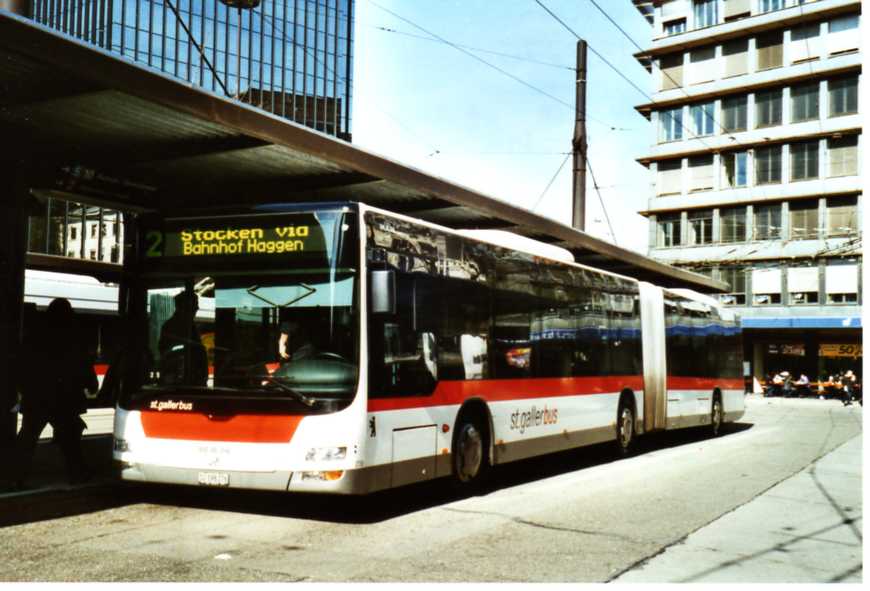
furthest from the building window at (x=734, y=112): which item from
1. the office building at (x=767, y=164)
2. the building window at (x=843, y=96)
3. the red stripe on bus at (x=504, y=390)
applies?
the red stripe on bus at (x=504, y=390)

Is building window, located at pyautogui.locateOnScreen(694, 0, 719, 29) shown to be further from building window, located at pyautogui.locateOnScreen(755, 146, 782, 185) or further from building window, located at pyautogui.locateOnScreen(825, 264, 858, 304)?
building window, located at pyautogui.locateOnScreen(825, 264, 858, 304)

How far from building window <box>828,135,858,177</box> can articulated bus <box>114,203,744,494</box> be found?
4727 cm

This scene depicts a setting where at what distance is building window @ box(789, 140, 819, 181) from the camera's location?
5419 centimetres

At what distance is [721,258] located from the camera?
189 feet

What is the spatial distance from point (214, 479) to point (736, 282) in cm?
5208

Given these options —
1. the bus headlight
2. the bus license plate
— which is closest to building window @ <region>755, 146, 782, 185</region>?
the bus headlight

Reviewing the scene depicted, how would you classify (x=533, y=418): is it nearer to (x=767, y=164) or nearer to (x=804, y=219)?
(x=804, y=219)

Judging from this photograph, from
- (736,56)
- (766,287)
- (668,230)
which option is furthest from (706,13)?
(766,287)

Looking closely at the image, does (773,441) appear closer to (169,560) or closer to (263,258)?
(263,258)

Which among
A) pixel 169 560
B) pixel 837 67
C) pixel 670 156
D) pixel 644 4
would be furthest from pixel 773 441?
pixel 644 4

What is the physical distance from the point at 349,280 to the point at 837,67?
168ft

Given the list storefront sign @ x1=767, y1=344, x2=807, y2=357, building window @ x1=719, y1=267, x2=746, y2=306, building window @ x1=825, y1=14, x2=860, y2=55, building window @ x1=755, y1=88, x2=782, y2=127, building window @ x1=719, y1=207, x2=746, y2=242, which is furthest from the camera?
building window @ x1=719, y1=207, x2=746, y2=242

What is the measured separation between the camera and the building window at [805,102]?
178ft

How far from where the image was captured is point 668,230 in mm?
60969
